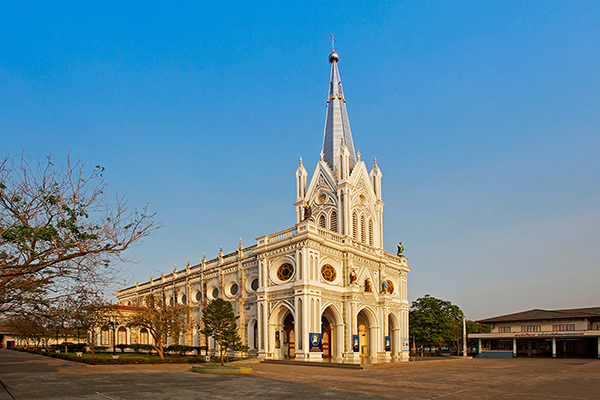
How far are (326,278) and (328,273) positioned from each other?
1.66ft

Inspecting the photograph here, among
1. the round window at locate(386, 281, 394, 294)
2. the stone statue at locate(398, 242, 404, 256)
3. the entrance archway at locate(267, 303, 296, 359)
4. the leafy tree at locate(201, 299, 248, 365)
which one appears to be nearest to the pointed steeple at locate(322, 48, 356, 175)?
the stone statue at locate(398, 242, 404, 256)

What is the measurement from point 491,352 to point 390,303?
28.1 metres

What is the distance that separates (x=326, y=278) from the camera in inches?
1435

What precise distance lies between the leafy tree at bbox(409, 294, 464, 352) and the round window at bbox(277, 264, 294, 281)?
96.8 ft

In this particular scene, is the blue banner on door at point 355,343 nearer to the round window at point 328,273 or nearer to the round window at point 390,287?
the round window at point 328,273

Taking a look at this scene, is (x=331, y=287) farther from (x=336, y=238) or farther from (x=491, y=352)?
(x=491, y=352)

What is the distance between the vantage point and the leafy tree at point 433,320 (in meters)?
56.4

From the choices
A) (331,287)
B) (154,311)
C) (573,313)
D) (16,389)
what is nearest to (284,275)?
(331,287)

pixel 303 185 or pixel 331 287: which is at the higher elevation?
pixel 303 185

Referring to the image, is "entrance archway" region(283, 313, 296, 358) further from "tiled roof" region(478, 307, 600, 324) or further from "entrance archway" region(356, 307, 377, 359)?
"tiled roof" region(478, 307, 600, 324)

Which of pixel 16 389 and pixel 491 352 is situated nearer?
pixel 16 389

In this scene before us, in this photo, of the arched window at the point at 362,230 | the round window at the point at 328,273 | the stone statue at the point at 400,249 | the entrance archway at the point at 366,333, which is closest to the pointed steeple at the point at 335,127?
the arched window at the point at 362,230

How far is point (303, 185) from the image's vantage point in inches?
1836

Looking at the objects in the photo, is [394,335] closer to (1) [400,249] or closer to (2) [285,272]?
(1) [400,249]
